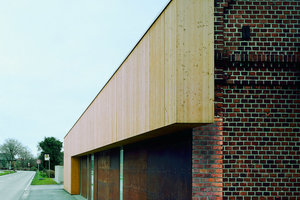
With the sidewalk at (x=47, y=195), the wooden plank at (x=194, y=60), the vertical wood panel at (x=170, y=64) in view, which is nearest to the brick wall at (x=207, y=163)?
the vertical wood panel at (x=170, y=64)

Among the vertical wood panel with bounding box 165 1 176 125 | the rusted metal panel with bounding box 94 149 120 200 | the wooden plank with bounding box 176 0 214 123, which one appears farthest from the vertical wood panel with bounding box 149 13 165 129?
the rusted metal panel with bounding box 94 149 120 200

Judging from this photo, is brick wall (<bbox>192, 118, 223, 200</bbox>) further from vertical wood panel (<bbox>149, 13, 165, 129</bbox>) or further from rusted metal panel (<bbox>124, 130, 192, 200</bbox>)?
vertical wood panel (<bbox>149, 13, 165, 129</bbox>)

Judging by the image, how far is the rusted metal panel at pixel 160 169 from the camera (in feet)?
26.5

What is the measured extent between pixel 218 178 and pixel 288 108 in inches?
75.1

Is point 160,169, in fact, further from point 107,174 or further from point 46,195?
point 46,195

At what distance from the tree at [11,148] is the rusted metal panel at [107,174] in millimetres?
129735

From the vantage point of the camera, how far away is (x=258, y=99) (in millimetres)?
8039

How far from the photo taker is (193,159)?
24.5 feet

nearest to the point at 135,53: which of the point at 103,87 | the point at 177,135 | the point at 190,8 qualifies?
the point at 177,135

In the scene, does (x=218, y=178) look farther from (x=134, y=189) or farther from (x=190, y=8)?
(x=134, y=189)

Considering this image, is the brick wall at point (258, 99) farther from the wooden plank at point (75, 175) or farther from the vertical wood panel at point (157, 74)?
the wooden plank at point (75, 175)

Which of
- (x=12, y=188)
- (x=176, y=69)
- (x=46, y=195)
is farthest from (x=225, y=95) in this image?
(x=12, y=188)

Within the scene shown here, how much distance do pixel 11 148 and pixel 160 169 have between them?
142 metres

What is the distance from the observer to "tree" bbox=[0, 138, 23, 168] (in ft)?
469
